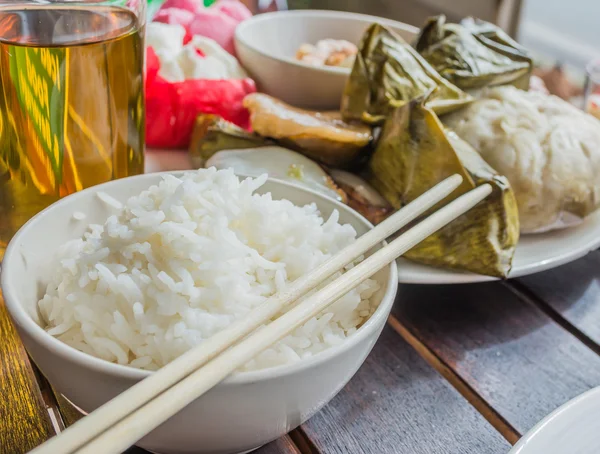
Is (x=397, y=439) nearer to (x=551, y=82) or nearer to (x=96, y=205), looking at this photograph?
(x=96, y=205)

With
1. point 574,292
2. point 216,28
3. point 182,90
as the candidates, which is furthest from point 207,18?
point 574,292

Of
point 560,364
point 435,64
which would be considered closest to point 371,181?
point 435,64

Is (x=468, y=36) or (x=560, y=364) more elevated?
(x=468, y=36)

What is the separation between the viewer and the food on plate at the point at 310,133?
2.87ft

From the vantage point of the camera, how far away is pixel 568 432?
20.5 inches

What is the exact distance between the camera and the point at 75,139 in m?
0.78

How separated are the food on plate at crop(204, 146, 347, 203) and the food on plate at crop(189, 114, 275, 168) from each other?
0.01 m

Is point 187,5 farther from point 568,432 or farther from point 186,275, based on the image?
point 568,432

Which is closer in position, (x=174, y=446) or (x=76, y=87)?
(x=174, y=446)

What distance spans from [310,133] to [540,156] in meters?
0.29

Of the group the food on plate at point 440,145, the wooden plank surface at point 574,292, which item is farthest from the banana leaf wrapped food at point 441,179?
the wooden plank surface at point 574,292

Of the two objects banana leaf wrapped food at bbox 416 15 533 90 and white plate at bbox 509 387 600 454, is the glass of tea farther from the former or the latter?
white plate at bbox 509 387 600 454

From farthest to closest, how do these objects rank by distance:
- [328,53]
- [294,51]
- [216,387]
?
Result: [294,51] < [328,53] < [216,387]

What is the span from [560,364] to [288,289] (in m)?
0.37
